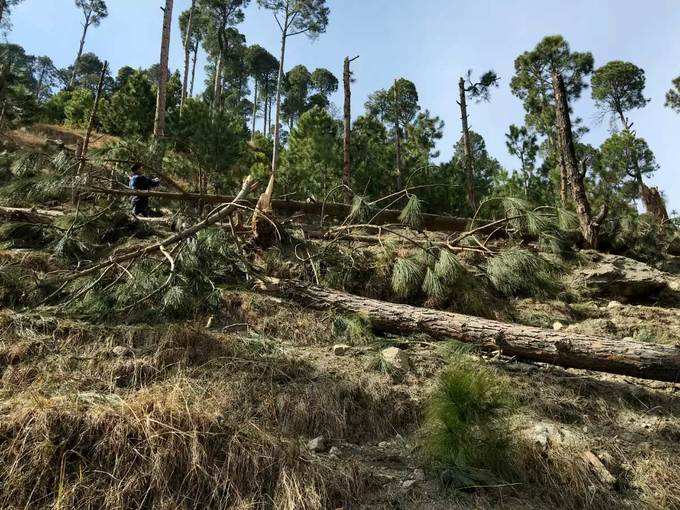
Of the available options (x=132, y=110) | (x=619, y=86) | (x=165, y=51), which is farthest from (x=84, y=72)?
(x=619, y=86)

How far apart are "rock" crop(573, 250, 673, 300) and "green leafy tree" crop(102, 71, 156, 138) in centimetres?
1416

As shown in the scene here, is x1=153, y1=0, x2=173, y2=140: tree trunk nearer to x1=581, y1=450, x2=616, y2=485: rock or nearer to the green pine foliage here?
the green pine foliage

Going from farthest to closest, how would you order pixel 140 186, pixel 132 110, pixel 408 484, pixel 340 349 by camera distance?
pixel 132 110 < pixel 140 186 < pixel 340 349 < pixel 408 484

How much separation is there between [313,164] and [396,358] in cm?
937

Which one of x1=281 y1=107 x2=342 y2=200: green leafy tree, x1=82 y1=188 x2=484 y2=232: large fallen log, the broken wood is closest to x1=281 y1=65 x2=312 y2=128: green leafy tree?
x1=281 y1=107 x2=342 y2=200: green leafy tree

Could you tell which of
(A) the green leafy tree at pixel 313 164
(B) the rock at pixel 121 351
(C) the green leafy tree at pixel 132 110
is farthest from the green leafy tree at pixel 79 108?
(B) the rock at pixel 121 351

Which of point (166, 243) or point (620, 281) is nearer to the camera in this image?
point (166, 243)

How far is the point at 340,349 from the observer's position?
11.8ft

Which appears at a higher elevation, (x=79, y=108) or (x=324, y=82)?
(x=324, y=82)

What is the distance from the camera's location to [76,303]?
356 cm

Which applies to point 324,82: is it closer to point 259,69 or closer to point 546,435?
point 259,69

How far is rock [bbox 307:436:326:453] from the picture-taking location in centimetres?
252

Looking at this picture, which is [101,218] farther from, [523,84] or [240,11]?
[240,11]

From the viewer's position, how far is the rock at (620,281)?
554cm
